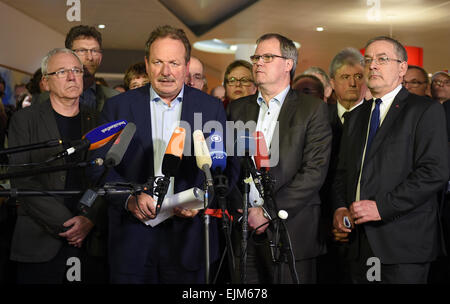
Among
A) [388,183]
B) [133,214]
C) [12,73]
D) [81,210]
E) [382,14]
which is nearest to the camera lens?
[81,210]

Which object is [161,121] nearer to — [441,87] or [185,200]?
[185,200]

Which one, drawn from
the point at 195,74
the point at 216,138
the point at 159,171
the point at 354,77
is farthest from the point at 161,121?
the point at 354,77

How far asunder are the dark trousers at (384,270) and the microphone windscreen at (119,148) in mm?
1581

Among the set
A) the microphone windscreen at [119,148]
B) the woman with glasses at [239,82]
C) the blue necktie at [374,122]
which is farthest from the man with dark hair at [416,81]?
the microphone windscreen at [119,148]

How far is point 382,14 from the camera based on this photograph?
10.8 metres

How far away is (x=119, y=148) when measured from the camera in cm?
200

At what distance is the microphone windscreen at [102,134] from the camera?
2014 millimetres

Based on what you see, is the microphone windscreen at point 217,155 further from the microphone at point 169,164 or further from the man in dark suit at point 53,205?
the man in dark suit at point 53,205

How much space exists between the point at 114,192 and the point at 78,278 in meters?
1.43

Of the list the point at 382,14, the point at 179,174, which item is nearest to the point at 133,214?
the point at 179,174

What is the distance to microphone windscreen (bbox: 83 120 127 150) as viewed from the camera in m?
2.01

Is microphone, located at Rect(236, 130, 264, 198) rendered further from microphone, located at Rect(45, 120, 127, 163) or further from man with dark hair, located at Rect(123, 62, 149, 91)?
man with dark hair, located at Rect(123, 62, 149, 91)

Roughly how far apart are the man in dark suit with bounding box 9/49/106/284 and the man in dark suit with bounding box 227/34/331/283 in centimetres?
90

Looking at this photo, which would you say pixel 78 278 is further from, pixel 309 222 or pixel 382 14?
pixel 382 14
